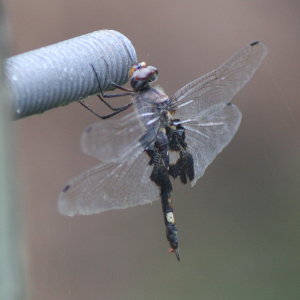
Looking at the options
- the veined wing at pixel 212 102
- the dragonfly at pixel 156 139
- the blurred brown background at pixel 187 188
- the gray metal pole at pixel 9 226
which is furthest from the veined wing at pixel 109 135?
the blurred brown background at pixel 187 188

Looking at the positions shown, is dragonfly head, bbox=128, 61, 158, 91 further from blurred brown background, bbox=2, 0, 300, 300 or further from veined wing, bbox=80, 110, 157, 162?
blurred brown background, bbox=2, 0, 300, 300

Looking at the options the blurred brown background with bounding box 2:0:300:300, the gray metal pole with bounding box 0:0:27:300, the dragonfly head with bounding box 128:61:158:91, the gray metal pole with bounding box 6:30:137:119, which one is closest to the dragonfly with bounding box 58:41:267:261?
the dragonfly head with bounding box 128:61:158:91

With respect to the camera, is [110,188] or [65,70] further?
[110,188]

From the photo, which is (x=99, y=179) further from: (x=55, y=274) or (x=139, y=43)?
(x=139, y=43)

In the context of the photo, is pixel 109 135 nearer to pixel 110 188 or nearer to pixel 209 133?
pixel 110 188

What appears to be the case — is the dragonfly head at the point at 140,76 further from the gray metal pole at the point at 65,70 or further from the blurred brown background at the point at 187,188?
the blurred brown background at the point at 187,188

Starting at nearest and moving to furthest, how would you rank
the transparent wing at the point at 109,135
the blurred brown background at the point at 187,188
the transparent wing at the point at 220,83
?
the transparent wing at the point at 109,135
the transparent wing at the point at 220,83
the blurred brown background at the point at 187,188

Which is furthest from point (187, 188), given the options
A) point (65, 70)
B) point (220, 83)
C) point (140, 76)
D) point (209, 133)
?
point (65, 70)

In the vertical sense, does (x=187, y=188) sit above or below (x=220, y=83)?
below
